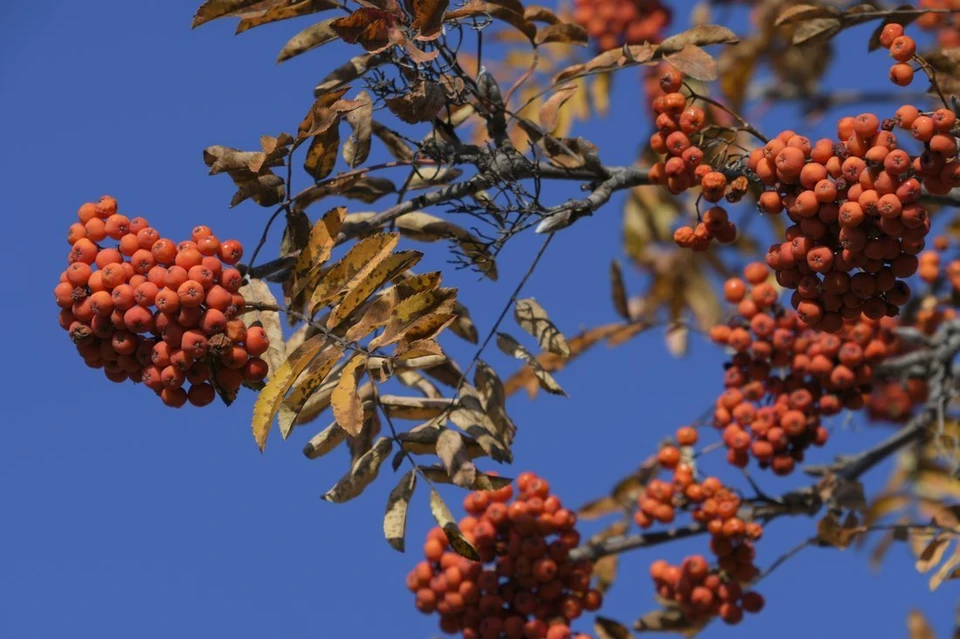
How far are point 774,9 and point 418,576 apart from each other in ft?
8.16

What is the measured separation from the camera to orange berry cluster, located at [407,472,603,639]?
3584 mm

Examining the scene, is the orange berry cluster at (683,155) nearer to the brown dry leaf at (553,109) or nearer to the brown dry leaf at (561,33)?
the brown dry leaf at (553,109)

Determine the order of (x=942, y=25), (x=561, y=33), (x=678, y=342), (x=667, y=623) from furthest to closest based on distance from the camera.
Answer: (x=678, y=342)
(x=942, y=25)
(x=667, y=623)
(x=561, y=33)

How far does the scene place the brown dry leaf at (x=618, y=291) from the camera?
3.98 meters

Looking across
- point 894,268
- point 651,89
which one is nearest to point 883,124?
point 894,268

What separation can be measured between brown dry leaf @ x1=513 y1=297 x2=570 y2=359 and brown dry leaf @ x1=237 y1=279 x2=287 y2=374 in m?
0.62

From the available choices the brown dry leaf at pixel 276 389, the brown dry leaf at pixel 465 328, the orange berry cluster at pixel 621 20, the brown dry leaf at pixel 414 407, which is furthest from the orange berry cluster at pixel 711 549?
the orange berry cluster at pixel 621 20

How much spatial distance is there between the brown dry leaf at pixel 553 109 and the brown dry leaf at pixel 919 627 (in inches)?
81.9

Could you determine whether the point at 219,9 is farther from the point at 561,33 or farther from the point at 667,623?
the point at 667,623

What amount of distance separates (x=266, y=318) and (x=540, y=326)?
2.16 feet

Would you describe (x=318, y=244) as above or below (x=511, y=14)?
below

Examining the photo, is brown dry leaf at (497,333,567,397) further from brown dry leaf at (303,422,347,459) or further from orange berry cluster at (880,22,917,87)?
orange berry cluster at (880,22,917,87)

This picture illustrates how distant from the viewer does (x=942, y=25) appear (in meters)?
4.44

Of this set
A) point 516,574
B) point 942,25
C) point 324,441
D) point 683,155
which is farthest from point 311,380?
point 942,25
